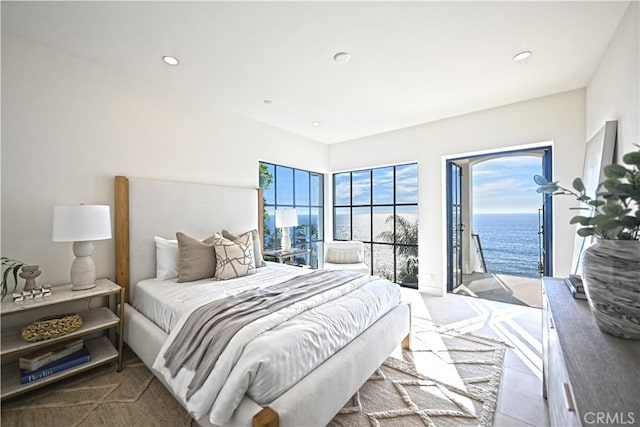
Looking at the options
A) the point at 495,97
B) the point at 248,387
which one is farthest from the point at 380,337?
the point at 495,97

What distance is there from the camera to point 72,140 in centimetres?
230

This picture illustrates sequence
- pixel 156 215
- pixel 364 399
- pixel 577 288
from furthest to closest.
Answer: pixel 156 215 → pixel 364 399 → pixel 577 288

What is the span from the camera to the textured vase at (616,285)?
3.28 ft

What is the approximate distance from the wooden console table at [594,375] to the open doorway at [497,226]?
297 centimetres

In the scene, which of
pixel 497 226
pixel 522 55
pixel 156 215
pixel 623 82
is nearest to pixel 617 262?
pixel 623 82

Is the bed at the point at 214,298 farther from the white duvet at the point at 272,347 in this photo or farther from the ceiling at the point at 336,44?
the ceiling at the point at 336,44

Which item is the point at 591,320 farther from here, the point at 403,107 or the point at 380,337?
the point at 403,107

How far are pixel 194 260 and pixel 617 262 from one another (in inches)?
111

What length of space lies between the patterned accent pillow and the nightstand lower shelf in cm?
98

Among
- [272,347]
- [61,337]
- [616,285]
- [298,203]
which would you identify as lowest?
[61,337]

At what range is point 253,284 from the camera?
7.80 ft

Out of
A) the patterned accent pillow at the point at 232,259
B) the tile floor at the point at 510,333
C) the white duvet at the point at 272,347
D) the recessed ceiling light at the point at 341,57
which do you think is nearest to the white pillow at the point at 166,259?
the patterned accent pillow at the point at 232,259

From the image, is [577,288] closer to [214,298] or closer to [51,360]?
[214,298]

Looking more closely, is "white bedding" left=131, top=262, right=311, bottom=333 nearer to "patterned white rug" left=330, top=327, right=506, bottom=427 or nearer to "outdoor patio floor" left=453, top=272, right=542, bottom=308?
"patterned white rug" left=330, top=327, right=506, bottom=427
